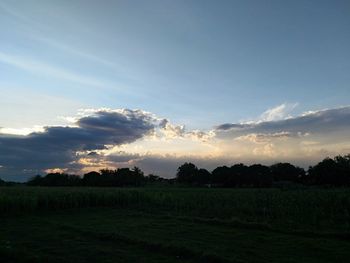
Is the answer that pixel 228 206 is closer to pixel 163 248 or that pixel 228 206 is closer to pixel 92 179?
pixel 163 248

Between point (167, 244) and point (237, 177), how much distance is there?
269ft

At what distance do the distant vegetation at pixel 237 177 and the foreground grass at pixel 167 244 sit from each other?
6767cm

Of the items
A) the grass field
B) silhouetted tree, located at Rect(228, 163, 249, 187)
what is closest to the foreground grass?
the grass field

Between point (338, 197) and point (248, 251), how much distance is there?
17.4m

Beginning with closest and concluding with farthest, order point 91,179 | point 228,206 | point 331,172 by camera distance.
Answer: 1. point 228,206
2. point 331,172
3. point 91,179

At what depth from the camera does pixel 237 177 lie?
94.1 metres

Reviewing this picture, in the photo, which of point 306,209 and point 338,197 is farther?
point 338,197

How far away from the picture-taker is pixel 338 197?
2745 centimetres

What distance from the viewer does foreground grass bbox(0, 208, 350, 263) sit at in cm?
1220

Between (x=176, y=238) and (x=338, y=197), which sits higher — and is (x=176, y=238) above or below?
below

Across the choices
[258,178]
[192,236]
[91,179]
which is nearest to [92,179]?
[91,179]

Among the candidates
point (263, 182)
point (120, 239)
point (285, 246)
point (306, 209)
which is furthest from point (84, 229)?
point (263, 182)

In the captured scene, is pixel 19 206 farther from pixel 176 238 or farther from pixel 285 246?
pixel 285 246

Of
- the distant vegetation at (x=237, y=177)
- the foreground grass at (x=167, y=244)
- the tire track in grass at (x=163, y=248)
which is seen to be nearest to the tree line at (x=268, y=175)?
the distant vegetation at (x=237, y=177)
